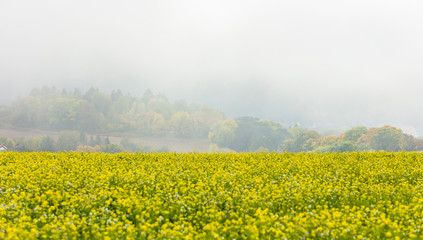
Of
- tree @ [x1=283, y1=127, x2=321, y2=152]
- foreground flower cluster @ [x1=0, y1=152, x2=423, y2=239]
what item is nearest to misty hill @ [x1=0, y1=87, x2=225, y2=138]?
tree @ [x1=283, y1=127, x2=321, y2=152]

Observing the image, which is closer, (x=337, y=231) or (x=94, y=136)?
(x=337, y=231)

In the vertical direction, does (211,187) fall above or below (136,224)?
above

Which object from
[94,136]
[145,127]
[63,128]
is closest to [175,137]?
[145,127]

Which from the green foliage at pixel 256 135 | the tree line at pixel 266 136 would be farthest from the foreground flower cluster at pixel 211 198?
the green foliage at pixel 256 135

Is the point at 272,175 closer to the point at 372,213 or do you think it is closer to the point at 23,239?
the point at 372,213

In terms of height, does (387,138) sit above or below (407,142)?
above

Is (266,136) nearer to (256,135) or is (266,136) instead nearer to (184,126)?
(256,135)

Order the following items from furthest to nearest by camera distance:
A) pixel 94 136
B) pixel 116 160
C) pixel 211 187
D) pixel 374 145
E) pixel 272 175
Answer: pixel 94 136 → pixel 374 145 → pixel 116 160 → pixel 272 175 → pixel 211 187

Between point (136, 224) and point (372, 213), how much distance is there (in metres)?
5.39

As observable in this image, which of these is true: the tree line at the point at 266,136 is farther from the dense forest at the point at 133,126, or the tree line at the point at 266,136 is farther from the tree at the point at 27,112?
the tree at the point at 27,112

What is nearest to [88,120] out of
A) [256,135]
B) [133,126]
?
[133,126]

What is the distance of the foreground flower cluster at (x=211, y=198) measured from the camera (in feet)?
23.1

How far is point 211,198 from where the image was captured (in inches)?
362

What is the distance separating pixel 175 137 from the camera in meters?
172
